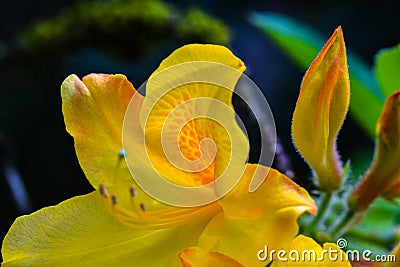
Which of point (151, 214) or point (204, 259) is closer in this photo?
point (204, 259)

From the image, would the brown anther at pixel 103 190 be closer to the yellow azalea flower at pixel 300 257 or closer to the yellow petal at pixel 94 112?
the yellow petal at pixel 94 112

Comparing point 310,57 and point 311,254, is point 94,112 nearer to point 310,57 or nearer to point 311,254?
point 311,254

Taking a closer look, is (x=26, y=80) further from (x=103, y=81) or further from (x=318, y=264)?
(x=318, y=264)

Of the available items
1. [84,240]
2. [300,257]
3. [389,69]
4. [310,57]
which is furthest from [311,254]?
[310,57]

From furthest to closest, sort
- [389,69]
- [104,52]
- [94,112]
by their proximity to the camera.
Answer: [104,52] → [389,69] → [94,112]

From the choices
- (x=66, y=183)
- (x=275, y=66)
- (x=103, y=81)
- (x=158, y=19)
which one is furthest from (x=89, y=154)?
(x=275, y=66)

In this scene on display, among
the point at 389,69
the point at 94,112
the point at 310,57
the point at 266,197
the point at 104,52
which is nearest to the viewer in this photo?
the point at 266,197

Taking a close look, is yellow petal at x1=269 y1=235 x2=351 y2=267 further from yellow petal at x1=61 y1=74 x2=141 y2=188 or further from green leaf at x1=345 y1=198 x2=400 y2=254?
green leaf at x1=345 y1=198 x2=400 y2=254

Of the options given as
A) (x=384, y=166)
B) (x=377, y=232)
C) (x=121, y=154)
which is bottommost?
(x=377, y=232)
